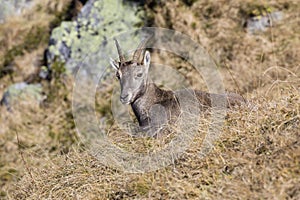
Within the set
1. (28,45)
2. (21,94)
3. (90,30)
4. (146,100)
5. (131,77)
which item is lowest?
(21,94)

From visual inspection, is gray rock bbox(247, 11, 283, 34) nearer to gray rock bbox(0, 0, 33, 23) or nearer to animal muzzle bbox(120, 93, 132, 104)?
animal muzzle bbox(120, 93, 132, 104)

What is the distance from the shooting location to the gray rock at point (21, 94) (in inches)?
607

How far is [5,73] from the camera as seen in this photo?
57.2 ft

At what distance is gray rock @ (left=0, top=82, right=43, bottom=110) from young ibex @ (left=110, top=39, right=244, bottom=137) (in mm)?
7957

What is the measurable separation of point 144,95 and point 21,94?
28.0ft

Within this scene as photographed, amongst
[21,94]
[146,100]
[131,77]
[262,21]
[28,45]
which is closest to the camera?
[131,77]

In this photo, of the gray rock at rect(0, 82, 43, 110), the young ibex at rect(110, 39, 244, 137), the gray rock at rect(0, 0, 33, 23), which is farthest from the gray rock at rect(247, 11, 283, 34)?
the gray rock at rect(0, 0, 33, 23)

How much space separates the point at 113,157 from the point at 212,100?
2.18 metres

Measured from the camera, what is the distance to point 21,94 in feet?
51.4

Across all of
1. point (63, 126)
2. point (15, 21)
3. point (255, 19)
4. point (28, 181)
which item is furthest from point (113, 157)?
point (15, 21)

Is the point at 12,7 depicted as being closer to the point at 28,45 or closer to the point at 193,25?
the point at 28,45

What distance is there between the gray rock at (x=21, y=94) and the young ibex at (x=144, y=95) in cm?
796

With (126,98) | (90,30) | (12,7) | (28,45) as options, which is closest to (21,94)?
(90,30)

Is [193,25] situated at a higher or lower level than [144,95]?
lower
